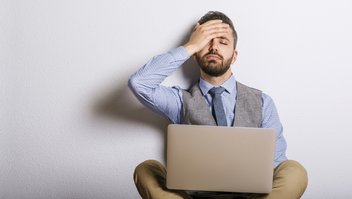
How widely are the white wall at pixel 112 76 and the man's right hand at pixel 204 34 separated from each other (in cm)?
15

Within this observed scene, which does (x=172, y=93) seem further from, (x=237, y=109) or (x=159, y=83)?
(x=237, y=109)

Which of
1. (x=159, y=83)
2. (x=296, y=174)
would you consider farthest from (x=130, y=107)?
(x=296, y=174)

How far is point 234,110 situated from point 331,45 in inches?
22.4

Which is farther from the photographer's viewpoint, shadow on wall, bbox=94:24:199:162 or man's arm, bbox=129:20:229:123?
shadow on wall, bbox=94:24:199:162

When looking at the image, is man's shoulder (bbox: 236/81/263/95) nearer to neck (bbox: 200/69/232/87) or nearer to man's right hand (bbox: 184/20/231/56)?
neck (bbox: 200/69/232/87)

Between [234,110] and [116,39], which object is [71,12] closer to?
[116,39]

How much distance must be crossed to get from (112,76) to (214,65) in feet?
1.50

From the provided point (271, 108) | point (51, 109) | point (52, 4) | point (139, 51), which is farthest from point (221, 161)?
point (52, 4)

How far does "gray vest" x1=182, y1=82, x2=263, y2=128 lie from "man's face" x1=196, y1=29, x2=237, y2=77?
0.33ft

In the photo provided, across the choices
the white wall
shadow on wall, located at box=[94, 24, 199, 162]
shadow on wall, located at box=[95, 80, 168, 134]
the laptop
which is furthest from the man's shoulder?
the laptop

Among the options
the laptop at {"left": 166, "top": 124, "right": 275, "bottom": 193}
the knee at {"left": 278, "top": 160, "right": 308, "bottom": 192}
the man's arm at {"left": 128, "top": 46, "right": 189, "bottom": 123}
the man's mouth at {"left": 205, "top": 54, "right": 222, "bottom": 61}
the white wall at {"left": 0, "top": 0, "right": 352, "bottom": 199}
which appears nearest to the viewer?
the laptop at {"left": 166, "top": 124, "right": 275, "bottom": 193}

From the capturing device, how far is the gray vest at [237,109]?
192 cm

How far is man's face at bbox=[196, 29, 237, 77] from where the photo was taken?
6.46ft

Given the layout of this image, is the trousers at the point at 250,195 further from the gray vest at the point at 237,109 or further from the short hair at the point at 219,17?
the short hair at the point at 219,17
